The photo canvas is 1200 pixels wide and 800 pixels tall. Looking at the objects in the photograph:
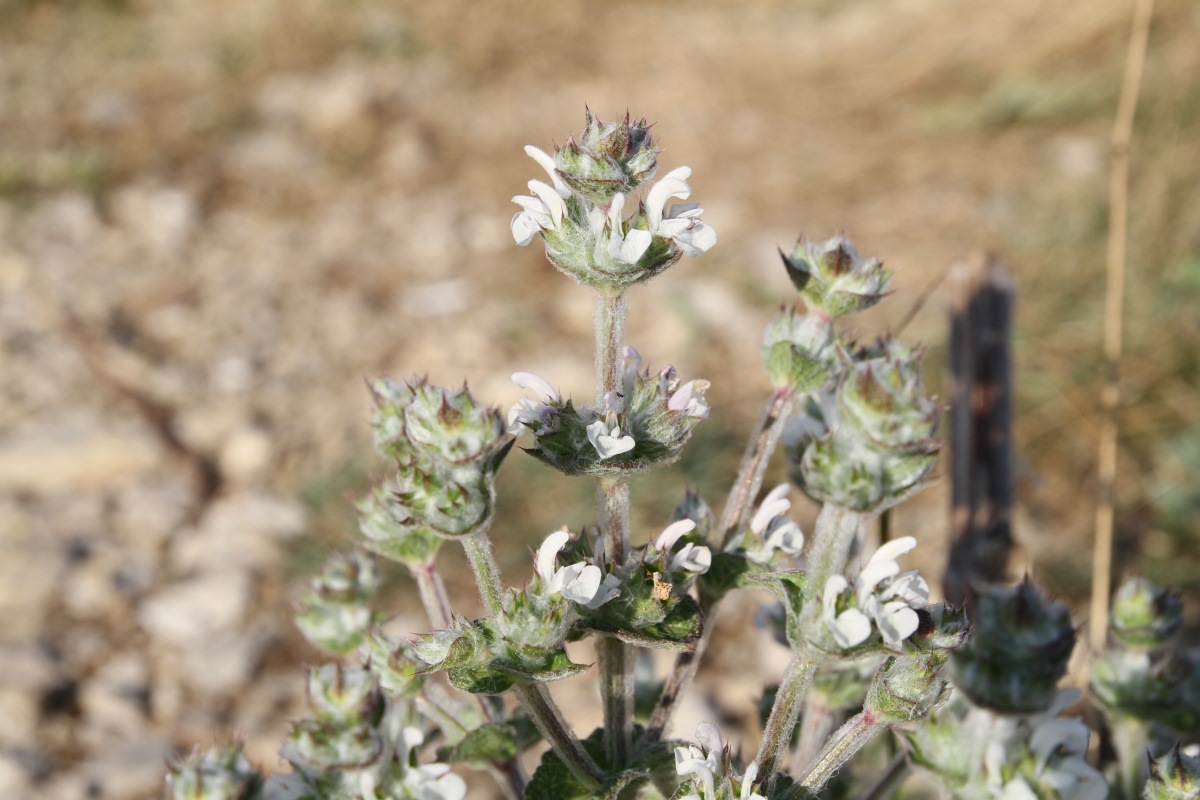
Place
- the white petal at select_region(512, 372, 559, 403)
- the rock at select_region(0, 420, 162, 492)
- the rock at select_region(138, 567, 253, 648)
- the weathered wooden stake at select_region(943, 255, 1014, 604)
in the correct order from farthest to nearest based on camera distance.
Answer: the rock at select_region(0, 420, 162, 492), the rock at select_region(138, 567, 253, 648), the weathered wooden stake at select_region(943, 255, 1014, 604), the white petal at select_region(512, 372, 559, 403)

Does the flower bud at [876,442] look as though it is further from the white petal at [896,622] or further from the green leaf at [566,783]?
the green leaf at [566,783]

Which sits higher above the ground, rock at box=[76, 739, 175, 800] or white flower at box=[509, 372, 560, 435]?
white flower at box=[509, 372, 560, 435]

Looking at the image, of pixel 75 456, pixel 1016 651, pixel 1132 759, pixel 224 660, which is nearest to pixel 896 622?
pixel 1016 651

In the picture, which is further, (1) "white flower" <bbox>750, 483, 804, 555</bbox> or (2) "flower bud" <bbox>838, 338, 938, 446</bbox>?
(1) "white flower" <bbox>750, 483, 804, 555</bbox>

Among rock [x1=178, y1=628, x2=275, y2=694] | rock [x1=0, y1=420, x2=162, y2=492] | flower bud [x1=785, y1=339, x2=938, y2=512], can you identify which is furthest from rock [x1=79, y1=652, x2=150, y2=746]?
flower bud [x1=785, y1=339, x2=938, y2=512]

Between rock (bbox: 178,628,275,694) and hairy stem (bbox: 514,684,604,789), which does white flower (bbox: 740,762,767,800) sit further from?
rock (bbox: 178,628,275,694)

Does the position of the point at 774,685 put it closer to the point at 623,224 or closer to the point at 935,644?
the point at 935,644

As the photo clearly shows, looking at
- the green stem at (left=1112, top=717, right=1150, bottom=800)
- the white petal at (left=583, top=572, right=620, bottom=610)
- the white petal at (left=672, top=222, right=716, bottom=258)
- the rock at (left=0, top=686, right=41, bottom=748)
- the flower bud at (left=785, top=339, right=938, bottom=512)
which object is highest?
the white petal at (left=672, top=222, right=716, bottom=258)
